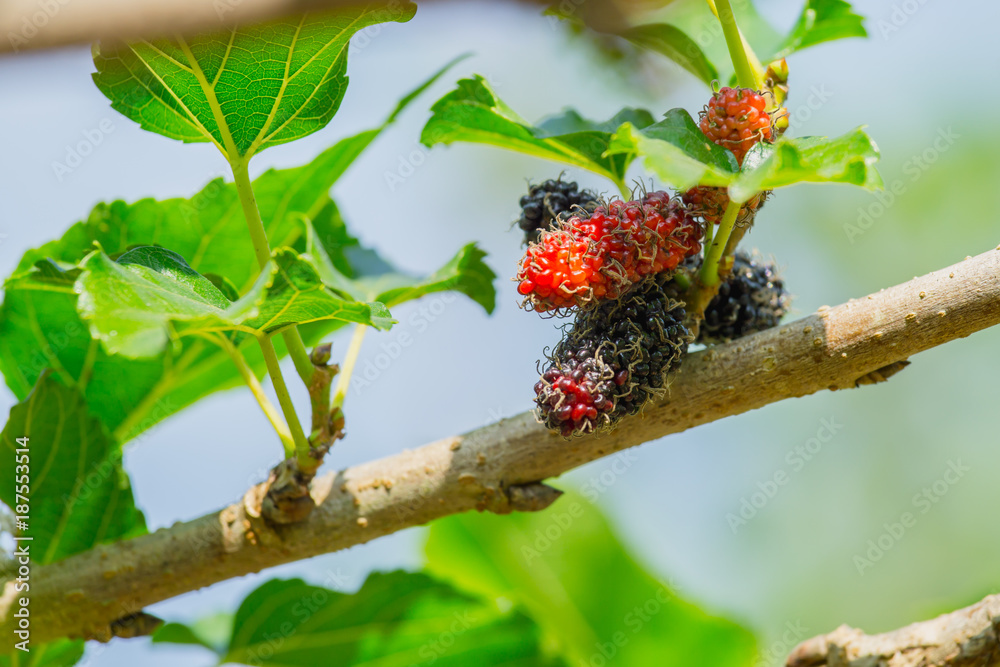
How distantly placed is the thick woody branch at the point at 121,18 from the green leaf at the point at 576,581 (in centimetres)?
124

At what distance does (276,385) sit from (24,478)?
541mm

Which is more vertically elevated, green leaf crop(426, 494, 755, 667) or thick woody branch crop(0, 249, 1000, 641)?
thick woody branch crop(0, 249, 1000, 641)

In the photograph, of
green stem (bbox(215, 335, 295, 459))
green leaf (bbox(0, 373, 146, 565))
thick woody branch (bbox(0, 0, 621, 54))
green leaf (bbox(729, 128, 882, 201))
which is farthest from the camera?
green leaf (bbox(0, 373, 146, 565))

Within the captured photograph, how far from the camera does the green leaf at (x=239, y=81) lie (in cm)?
91

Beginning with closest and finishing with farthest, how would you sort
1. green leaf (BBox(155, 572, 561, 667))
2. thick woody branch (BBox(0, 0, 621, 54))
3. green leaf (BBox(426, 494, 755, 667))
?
thick woody branch (BBox(0, 0, 621, 54)), green leaf (BBox(155, 572, 561, 667)), green leaf (BBox(426, 494, 755, 667))

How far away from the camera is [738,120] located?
881 mm

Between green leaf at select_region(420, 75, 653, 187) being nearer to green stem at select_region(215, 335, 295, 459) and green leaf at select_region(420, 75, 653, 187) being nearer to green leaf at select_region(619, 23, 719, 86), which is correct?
green leaf at select_region(619, 23, 719, 86)

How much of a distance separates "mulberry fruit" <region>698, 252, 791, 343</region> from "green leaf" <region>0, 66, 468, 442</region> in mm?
534

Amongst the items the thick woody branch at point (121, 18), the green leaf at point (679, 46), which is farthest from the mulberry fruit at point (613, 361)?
the thick woody branch at point (121, 18)

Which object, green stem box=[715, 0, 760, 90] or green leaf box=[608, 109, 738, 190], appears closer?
green leaf box=[608, 109, 738, 190]

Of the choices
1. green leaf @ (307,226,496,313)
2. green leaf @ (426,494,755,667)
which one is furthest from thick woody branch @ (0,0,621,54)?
green leaf @ (426,494,755,667)

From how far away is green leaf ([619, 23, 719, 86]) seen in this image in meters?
1.17

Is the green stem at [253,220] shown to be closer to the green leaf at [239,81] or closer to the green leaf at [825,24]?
the green leaf at [239,81]

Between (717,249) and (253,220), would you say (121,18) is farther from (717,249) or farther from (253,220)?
(717,249)
